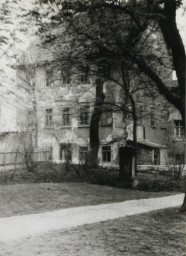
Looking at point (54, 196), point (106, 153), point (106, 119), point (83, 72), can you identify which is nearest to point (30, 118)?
point (106, 119)

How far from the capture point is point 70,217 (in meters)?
8.91

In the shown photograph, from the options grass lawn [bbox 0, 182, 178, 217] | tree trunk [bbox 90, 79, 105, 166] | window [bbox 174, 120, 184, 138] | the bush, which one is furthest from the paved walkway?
window [bbox 174, 120, 184, 138]

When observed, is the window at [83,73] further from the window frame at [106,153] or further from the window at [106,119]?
the window frame at [106,153]

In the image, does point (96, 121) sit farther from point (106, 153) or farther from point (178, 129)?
point (178, 129)

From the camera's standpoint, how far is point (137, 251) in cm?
622

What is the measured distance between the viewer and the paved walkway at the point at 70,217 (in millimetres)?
7293

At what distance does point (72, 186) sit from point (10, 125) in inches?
605

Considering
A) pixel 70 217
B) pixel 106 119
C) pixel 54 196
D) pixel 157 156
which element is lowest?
pixel 70 217

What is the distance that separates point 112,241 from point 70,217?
2.32 m

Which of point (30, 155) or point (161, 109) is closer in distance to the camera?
point (30, 155)

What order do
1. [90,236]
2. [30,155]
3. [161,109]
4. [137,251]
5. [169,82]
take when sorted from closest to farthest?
[137,251] → [90,236] → [30,155] → [169,82] → [161,109]

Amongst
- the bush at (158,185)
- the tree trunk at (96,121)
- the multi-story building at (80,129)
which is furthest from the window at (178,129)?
the bush at (158,185)

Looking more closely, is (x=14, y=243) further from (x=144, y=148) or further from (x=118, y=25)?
(x=144, y=148)

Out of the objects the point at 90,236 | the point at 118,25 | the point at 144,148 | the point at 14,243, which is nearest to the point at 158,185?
the point at 118,25
